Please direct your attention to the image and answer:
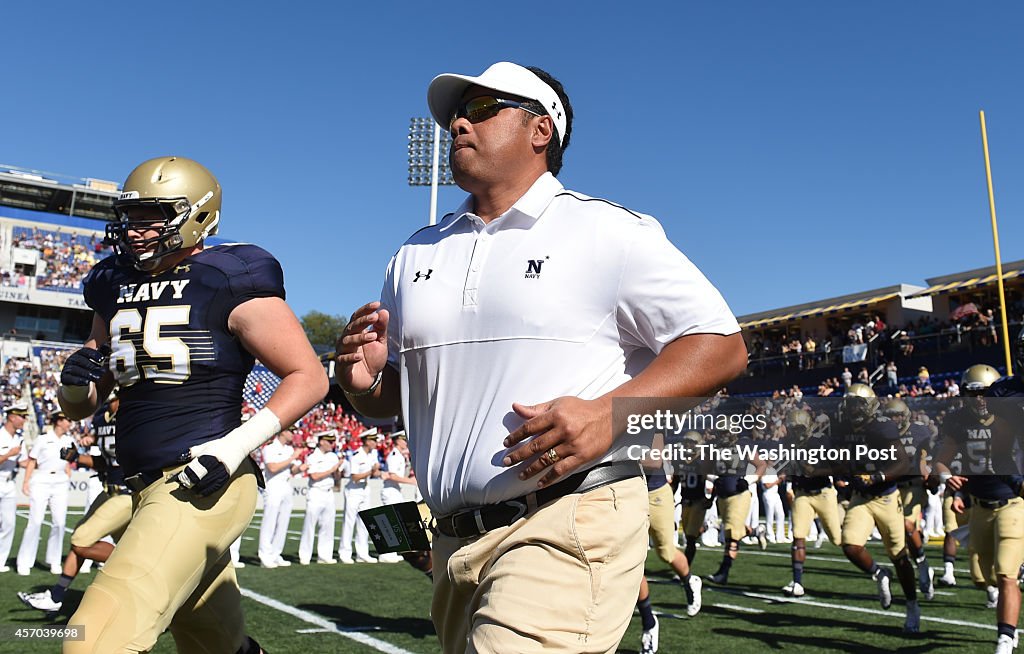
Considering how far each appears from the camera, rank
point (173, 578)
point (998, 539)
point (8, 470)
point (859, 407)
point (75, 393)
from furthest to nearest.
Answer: point (8, 470)
point (859, 407)
point (998, 539)
point (75, 393)
point (173, 578)

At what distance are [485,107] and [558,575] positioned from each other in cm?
132

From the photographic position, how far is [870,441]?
377 inches

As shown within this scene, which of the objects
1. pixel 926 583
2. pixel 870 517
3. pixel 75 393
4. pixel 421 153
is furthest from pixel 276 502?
pixel 421 153

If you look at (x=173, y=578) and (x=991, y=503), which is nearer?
(x=173, y=578)

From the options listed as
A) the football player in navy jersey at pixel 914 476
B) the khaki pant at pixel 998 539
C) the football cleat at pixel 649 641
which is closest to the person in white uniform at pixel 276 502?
the football cleat at pixel 649 641

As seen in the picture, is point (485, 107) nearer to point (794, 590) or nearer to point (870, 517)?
point (870, 517)

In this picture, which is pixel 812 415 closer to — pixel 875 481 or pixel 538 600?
pixel 875 481

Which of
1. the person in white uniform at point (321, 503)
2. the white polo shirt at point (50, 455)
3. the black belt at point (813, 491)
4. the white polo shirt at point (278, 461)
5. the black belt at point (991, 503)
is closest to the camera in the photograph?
the black belt at point (991, 503)

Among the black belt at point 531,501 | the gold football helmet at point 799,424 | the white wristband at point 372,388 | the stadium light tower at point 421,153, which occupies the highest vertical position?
the stadium light tower at point 421,153

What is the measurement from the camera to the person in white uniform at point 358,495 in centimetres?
1452

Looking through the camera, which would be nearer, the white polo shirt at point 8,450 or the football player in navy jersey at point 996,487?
the football player in navy jersey at point 996,487

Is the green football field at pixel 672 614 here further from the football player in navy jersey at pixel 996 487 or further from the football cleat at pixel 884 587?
the football player in navy jersey at pixel 996 487

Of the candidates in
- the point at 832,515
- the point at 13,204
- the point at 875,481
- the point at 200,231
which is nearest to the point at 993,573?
the point at 875,481

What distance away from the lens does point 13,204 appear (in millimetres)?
62281
